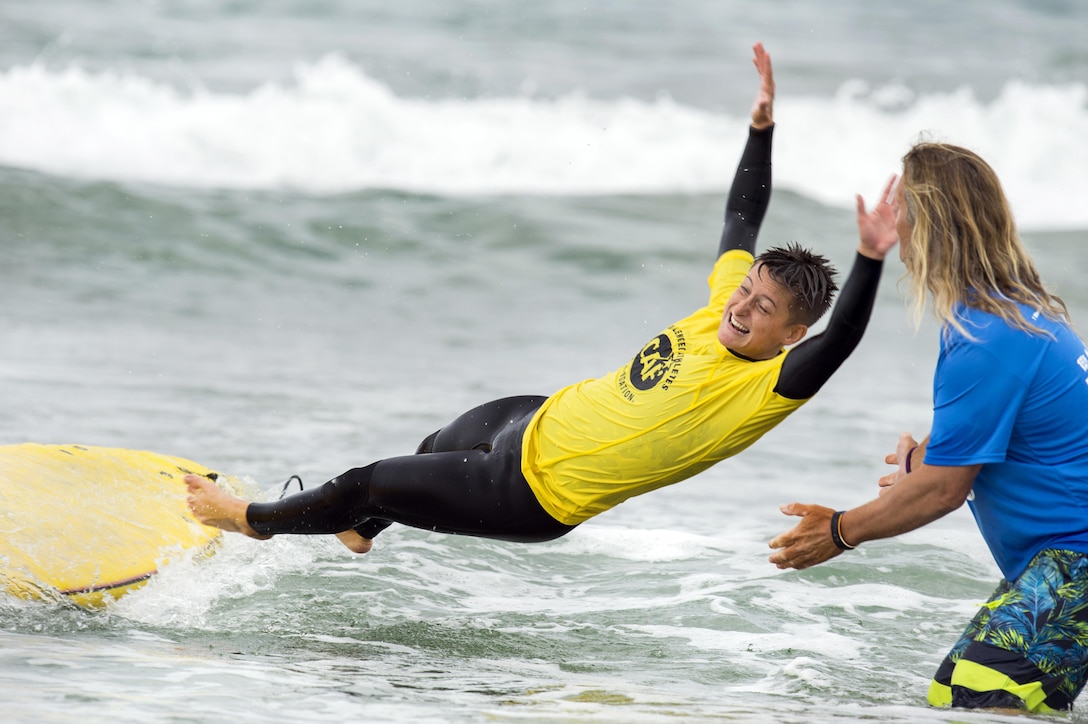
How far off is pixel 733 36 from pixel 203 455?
1885cm

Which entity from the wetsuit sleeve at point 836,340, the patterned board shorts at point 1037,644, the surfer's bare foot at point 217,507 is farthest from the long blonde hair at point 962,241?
the surfer's bare foot at point 217,507

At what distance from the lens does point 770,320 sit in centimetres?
442

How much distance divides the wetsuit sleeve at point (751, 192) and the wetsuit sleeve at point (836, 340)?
1.06 meters

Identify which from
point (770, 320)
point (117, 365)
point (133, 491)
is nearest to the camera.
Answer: point (770, 320)

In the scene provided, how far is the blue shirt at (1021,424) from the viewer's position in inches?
143

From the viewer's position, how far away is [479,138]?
66.7 feet

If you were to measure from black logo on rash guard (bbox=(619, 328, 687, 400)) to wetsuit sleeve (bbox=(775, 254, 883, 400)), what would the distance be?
1.48 ft

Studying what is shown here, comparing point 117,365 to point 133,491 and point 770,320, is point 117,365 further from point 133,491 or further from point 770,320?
point 770,320

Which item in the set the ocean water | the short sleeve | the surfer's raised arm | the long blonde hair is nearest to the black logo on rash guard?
the surfer's raised arm

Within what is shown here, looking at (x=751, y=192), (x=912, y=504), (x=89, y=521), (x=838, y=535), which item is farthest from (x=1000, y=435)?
(x=89, y=521)

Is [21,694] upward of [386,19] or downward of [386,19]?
downward

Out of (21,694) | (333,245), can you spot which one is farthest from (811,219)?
(21,694)

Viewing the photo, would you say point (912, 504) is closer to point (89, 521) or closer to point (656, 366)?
point (656, 366)

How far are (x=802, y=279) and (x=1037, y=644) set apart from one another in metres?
1.45
